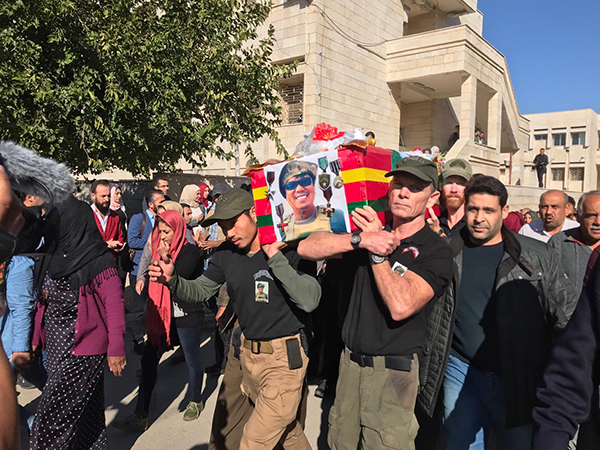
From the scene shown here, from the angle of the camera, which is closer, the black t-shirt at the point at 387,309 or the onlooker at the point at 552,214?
the black t-shirt at the point at 387,309

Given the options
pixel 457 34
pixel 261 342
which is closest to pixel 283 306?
pixel 261 342

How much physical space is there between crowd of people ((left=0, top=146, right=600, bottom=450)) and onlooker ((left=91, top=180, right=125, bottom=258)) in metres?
2.19

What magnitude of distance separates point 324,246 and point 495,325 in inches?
49.7

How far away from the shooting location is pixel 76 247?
290 cm

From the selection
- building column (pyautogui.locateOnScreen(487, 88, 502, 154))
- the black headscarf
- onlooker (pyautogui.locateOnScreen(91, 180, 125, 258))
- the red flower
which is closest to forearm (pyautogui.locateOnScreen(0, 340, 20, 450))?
the black headscarf

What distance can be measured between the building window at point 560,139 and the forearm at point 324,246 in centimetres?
5745

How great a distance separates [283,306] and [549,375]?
5.52ft

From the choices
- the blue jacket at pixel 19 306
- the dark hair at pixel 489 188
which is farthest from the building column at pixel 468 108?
the blue jacket at pixel 19 306

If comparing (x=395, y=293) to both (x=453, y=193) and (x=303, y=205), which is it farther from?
(x=453, y=193)

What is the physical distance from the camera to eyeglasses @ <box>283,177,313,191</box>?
2.83 metres

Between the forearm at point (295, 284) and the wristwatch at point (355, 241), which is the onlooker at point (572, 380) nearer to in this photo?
the wristwatch at point (355, 241)

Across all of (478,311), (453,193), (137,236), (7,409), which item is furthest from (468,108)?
(7,409)

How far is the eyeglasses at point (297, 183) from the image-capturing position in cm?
283

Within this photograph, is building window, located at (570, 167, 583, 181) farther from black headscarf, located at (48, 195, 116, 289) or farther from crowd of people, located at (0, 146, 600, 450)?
black headscarf, located at (48, 195, 116, 289)
